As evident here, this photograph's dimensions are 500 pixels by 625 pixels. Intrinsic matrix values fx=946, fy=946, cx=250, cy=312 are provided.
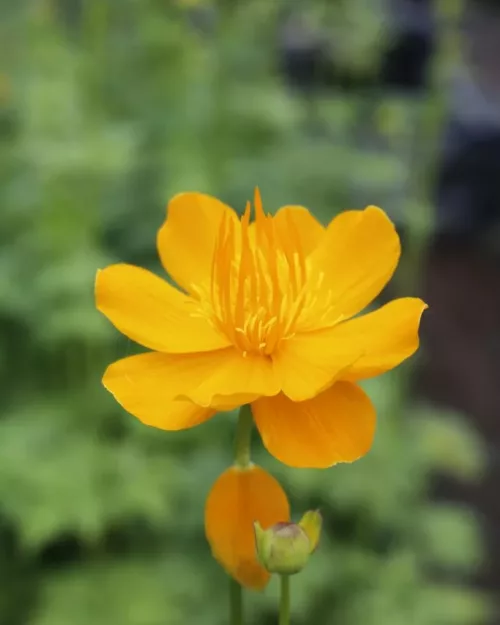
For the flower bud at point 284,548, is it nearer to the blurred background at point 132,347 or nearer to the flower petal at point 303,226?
the flower petal at point 303,226

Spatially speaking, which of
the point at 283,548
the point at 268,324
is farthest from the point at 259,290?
the point at 283,548

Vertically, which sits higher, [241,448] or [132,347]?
[241,448]

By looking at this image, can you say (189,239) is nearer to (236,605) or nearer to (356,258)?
(356,258)

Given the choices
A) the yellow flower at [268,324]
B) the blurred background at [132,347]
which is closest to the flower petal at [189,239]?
the yellow flower at [268,324]

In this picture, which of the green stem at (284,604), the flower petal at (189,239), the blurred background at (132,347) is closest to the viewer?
the green stem at (284,604)

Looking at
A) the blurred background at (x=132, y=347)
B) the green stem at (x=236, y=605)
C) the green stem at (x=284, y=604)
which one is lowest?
the blurred background at (x=132, y=347)

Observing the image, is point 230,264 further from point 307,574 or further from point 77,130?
point 77,130

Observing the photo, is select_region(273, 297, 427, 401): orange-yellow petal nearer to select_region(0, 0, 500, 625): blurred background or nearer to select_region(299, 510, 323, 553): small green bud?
select_region(299, 510, 323, 553): small green bud

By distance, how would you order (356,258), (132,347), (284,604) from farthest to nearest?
(132,347), (356,258), (284,604)
